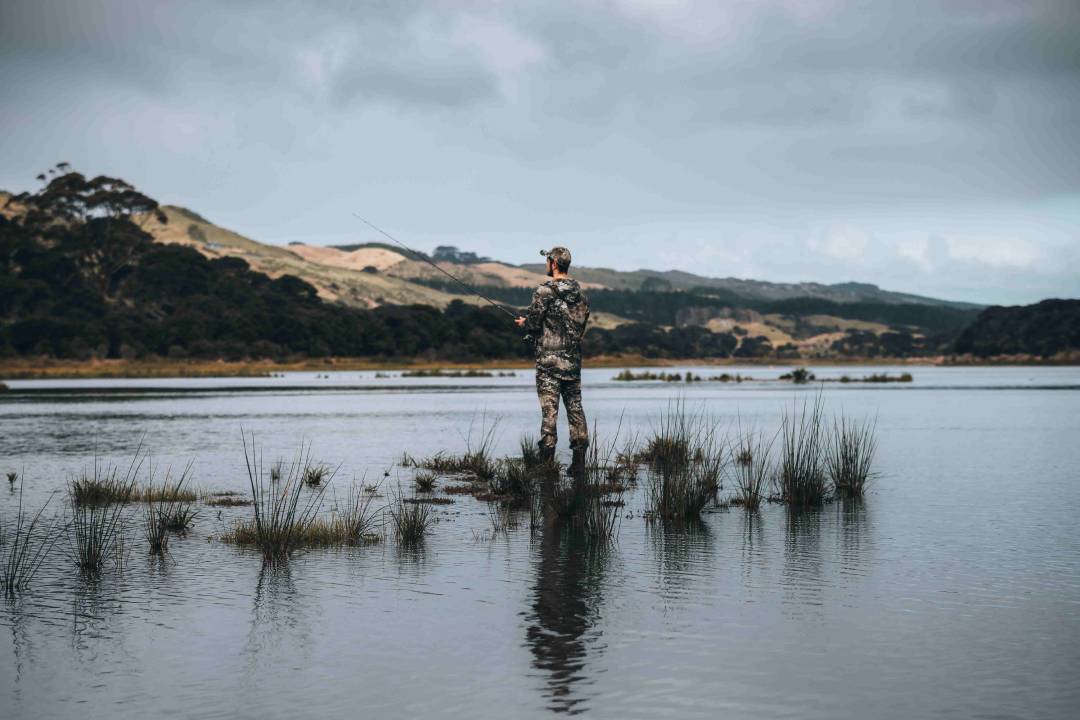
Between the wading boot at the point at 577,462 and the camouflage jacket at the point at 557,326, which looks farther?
the wading boot at the point at 577,462

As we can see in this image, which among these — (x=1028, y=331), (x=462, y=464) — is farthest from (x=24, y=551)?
(x=1028, y=331)

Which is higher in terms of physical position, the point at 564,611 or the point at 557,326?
the point at 557,326

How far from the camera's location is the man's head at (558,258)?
49.7 feet

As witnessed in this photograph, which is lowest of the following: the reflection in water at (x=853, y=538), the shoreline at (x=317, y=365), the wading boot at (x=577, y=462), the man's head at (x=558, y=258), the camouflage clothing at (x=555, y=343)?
the reflection in water at (x=853, y=538)

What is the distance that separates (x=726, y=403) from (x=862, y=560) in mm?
29323

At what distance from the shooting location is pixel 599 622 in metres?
7.00

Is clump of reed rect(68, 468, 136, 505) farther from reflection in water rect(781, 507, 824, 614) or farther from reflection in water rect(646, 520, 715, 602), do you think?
reflection in water rect(781, 507, 824, 614)

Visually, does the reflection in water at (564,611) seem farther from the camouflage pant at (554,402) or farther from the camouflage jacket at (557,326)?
the camouflage jacket at (557,326)

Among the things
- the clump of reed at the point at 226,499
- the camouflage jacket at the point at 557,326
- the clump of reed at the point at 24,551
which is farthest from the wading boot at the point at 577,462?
the clump of reed at the point at 24,551

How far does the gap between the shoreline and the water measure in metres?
70.4

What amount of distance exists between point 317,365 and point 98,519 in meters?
90.3

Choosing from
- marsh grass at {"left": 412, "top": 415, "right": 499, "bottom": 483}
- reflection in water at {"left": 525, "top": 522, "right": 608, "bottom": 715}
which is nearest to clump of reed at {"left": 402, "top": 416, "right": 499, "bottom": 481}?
marsh grass at {"left": 412, "top": 415, "right": 499, "bottom": 483}

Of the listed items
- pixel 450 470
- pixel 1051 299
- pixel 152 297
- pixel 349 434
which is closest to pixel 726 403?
pixel 349 434

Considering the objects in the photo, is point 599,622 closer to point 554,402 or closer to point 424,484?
point 424,484
